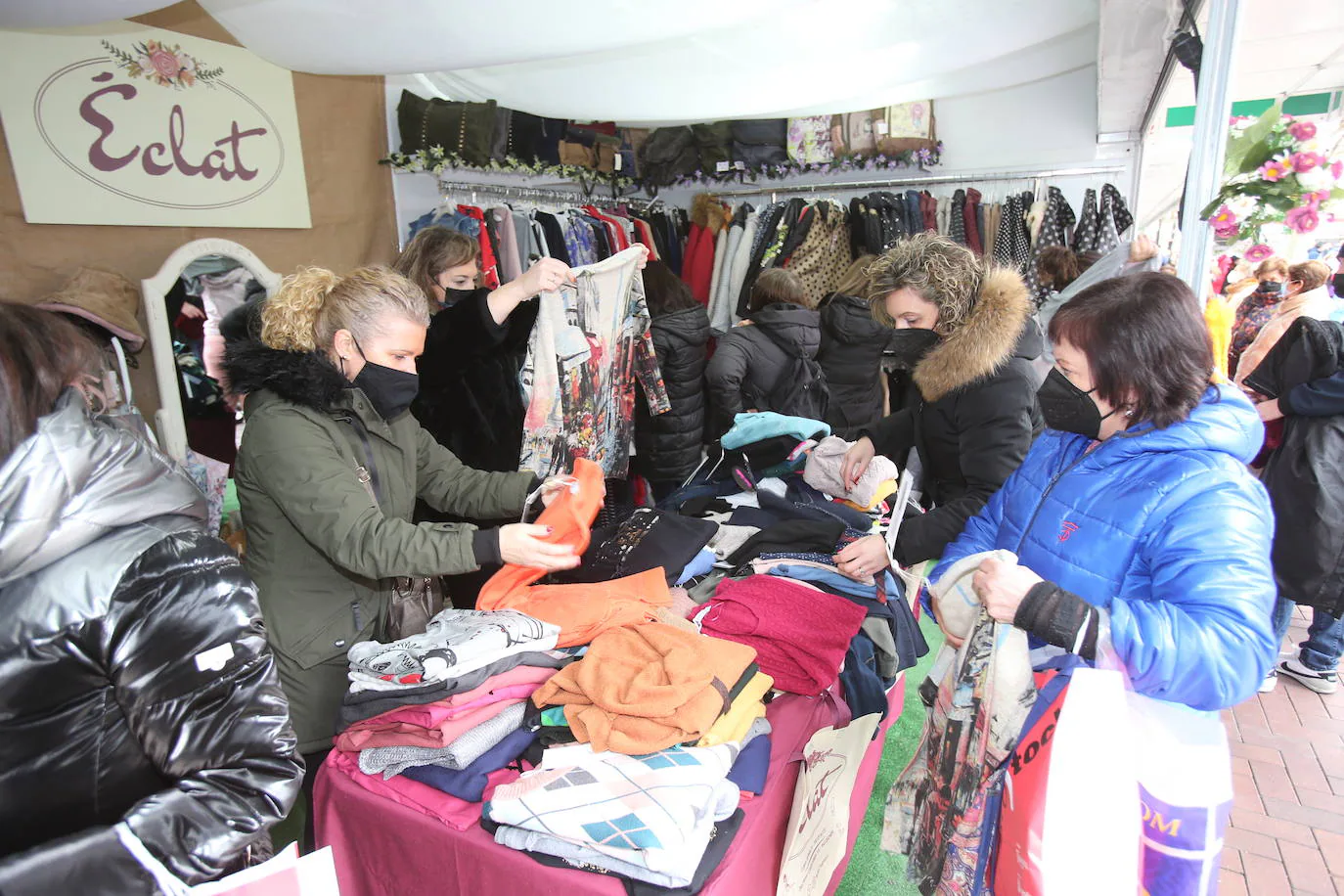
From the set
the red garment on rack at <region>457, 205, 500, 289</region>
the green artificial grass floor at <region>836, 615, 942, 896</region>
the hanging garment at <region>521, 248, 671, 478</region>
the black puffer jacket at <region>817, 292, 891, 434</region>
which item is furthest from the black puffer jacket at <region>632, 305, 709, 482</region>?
the green artificial grass floor at <region>836, 615, 942, 896</region>

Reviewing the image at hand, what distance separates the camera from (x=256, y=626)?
1056 millimetres

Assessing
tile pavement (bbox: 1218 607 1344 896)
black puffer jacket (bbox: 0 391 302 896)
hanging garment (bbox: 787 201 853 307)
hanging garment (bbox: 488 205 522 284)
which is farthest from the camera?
hanging garment (bbox: 787 201 853 307)

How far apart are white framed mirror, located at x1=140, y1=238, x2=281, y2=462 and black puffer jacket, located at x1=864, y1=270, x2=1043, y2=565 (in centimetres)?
307

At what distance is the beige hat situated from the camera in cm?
316

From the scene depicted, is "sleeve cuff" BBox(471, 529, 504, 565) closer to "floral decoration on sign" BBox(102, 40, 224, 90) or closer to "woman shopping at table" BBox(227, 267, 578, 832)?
"woman shopping at table" BBox(227, 267, 578, 832)

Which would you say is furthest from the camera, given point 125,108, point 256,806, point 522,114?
point 522,114

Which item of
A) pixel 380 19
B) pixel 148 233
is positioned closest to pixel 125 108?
pixel 148 233

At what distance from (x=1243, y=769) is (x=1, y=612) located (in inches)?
151

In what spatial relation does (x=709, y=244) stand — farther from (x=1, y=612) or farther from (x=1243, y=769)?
(x=1, y=612)

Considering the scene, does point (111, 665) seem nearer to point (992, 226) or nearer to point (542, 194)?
point (542, 194)

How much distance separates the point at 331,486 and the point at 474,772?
0.64 meters

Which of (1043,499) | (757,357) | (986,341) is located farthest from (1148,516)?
(757,357)

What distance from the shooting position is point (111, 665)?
0.96m

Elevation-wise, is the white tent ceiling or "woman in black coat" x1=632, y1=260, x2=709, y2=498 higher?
the white tent ceiling
